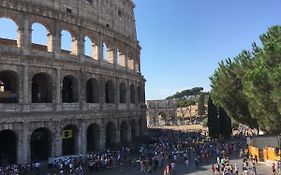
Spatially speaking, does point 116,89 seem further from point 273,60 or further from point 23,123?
point 273,60

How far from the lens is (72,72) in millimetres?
30125

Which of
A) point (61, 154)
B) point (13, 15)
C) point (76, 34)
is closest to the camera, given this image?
point (13, 15)

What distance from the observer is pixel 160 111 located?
7888 cm

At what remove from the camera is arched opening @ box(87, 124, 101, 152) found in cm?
3306

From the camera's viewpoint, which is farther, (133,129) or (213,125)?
(213,125)

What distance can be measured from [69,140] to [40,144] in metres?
2.88

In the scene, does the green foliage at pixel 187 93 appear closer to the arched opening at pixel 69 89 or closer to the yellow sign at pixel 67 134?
the arched opening at pixel 69 89

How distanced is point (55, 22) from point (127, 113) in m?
12.9

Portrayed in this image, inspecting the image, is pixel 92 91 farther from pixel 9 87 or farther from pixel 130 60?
pixel 130 60


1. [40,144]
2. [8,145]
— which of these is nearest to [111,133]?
[40,144]

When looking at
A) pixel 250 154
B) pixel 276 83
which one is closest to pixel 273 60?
pixel 276 83

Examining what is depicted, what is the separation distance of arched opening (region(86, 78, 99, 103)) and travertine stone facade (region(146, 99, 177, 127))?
43.2m

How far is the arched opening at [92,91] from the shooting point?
1310 inches

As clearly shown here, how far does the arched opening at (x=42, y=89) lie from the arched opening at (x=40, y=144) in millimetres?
2521
